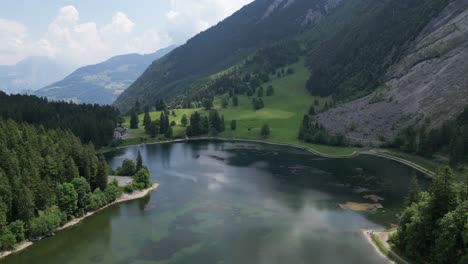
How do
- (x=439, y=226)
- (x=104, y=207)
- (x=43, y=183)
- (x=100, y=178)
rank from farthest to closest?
(x=100, y=178) < (x=104, y=207) < (x=43, y=183) < (x=439, y=226)

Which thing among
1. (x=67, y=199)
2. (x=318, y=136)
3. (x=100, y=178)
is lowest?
(x=67, y=199)

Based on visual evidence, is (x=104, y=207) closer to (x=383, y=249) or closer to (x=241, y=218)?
(x=241, y=218)

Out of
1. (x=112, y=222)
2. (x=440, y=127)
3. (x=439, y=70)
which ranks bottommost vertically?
(x=112, y=222)

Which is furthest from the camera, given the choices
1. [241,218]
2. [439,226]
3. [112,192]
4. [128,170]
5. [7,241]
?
[128,170]

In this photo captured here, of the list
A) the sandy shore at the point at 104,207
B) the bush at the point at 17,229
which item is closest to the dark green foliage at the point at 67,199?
the sandy shore at the point at 104,207

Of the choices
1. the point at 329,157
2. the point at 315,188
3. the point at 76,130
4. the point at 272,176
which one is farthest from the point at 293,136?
the point at 76,130

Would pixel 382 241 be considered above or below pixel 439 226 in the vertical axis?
below

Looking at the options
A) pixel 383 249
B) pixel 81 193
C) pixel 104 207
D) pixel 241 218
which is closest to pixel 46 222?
pixel 81 193

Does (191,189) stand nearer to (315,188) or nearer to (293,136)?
(315,188)
